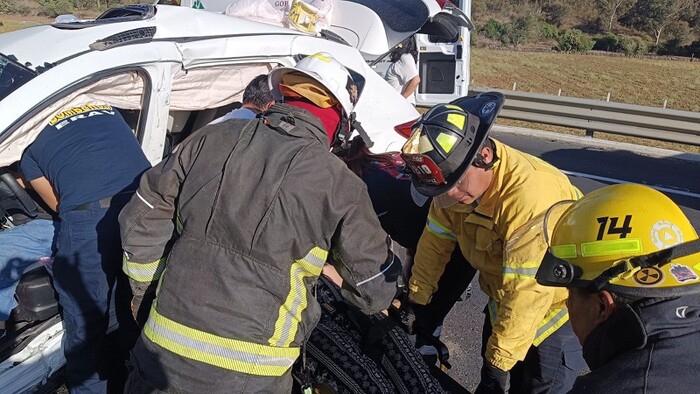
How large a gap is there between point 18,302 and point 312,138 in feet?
4.76

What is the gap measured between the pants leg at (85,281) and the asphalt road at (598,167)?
230 centimetres

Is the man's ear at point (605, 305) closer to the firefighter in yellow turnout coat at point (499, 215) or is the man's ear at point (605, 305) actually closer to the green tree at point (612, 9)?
the firefighter in yellow turnout coat at point (499, 215)

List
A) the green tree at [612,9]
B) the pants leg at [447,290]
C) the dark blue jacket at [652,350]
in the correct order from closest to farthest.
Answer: the dark blue jacket at [652,350]
the pants leg at [447,290]
the green tree at [612,9]

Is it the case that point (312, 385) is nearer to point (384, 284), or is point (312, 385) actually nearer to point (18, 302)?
point (384, 284)

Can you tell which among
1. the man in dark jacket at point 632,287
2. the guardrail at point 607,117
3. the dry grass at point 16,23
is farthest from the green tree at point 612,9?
the man in dark jacket at point 632,287

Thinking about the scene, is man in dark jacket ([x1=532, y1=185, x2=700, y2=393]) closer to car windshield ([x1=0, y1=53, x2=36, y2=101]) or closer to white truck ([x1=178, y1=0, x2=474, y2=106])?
car windshield ([x1=0, y1=53, x2=36, y2=101])

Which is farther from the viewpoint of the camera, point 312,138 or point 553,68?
point 553,68

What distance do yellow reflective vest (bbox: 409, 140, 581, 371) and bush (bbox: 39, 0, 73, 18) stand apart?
29.5m

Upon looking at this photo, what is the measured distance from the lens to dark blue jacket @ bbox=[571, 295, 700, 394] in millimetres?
1263

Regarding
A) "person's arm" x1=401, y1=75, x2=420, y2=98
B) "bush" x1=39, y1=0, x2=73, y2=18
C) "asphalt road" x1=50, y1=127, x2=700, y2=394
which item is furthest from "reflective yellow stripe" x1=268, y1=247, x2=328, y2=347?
"bush" x1=39, y1=0, x2=73, y2=18

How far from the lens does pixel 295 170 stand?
181 centimetres

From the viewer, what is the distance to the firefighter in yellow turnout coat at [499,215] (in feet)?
6.88

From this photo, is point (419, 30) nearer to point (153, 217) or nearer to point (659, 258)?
point (153, 217)

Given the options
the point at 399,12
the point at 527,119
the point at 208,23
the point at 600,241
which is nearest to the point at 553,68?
the point at 527,119
